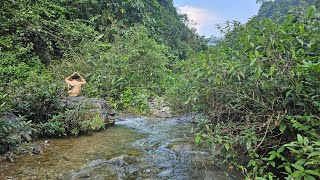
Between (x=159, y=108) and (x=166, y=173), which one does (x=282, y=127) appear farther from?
(x=159, y=108)

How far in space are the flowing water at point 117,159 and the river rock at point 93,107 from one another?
1.53ft

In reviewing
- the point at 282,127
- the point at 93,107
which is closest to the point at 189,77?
the point at 93,107

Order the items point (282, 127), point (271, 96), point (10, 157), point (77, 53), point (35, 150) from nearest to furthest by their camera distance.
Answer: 1. point (282, 127)
2. point (271, 96)
3. point (10, 157)
4. point (35, 150)
5. point (77, 53)

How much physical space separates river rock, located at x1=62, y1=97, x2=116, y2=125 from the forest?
0.73 ft

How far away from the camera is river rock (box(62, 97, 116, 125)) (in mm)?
5420

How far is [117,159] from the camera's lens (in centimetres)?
379

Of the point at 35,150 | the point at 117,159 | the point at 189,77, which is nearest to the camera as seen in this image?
the point at 117,159

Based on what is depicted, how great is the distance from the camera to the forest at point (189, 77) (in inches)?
95.2

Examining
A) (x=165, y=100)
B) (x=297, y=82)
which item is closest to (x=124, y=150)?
(x=297, y=82)

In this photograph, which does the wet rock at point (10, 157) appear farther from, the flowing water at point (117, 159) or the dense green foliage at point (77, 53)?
the dense green foliage at point (77, 53)

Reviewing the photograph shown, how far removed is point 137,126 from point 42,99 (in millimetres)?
2234

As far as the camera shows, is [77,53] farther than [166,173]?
Yes

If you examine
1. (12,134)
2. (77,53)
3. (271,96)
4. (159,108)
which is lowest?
(159,108)

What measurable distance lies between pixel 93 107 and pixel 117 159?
2133 mm
